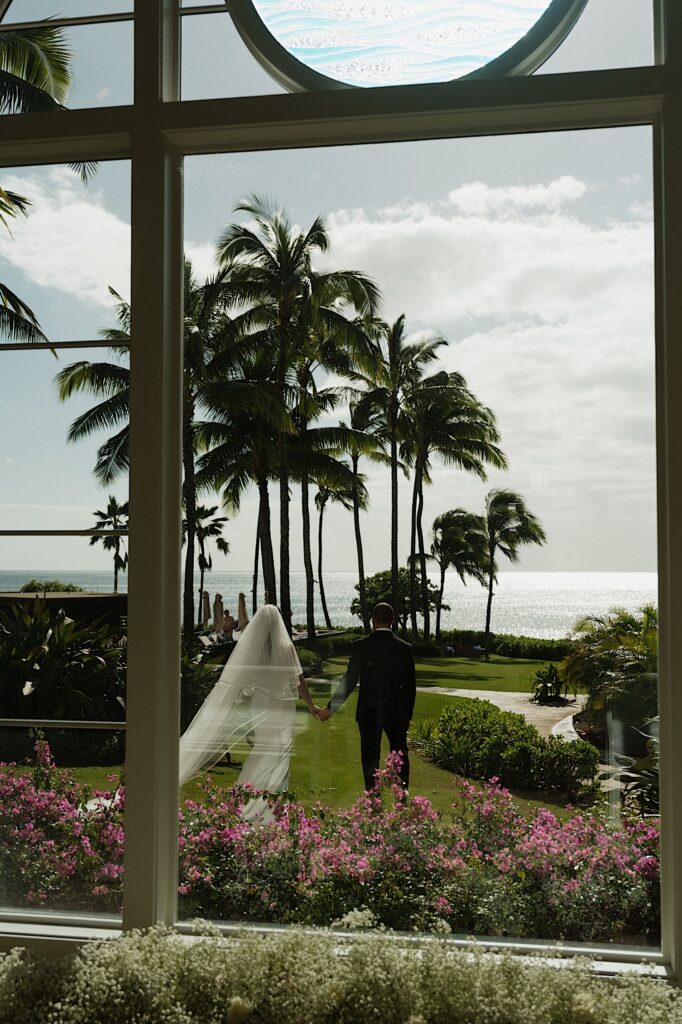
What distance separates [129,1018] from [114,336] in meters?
2.05

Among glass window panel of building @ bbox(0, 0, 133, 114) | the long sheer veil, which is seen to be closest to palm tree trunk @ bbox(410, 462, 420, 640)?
the long sheer veil

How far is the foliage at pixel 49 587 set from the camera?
2.98 m

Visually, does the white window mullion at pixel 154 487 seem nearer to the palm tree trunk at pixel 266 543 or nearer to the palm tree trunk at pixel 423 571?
the palm tree trunk at pixel 266 543

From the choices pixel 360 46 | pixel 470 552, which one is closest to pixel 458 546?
pixel 470 552

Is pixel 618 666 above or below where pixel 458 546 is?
below

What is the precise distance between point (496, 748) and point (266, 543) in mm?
961

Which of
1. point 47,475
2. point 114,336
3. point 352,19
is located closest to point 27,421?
point 47,475

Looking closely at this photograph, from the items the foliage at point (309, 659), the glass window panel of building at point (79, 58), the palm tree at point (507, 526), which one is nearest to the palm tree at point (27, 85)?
the glass window panel of building at point (79, 58)

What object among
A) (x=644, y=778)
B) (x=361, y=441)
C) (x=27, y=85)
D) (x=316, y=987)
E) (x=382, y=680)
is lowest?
(x=316, y=987)

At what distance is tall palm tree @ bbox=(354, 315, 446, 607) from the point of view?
112 inches

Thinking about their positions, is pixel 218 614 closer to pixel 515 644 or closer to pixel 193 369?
pixel 193 369

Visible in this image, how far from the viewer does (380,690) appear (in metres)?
2.82

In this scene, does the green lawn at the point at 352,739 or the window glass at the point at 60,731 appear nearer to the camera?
the green lawn at the point at 352,739

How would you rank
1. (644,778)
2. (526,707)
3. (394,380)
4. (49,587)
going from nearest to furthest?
(644,778) < (526,707) < (394,380) < (49,587)
